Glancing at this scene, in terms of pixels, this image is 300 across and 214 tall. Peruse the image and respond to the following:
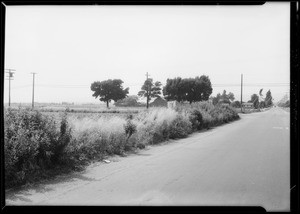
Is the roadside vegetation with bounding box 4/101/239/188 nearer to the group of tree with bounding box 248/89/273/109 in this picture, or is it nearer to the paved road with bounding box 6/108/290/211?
the paved road with bounding box 6/108/290/211

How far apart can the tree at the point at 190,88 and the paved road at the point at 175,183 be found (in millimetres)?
60657

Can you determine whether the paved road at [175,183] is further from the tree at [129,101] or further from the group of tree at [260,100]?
the group of tree at [260,100]

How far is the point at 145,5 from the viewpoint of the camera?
4023 mm

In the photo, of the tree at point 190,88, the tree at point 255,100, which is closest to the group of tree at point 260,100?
the tree at point 255,100

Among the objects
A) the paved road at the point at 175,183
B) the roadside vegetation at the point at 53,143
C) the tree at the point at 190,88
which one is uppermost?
the tree at the point at 190,88

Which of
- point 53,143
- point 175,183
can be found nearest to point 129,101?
point 53,143

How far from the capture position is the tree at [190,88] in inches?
2749

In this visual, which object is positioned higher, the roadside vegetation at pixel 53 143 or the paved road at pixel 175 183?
the roadside vegetation at pixel 53 143

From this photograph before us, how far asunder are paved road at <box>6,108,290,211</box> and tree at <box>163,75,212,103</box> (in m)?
60.7

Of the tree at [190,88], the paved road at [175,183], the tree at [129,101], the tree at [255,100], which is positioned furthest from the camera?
the tree at [255,100]

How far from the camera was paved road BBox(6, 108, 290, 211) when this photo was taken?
17.2 ft

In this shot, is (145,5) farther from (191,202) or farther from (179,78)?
(179,78)

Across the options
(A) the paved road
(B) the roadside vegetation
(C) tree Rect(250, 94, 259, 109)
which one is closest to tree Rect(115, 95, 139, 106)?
(B) the roadside vegetation
